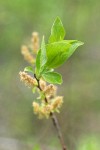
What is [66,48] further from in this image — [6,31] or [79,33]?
[79,33]

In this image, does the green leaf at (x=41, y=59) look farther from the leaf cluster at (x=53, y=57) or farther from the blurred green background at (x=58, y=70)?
the blurred green background at (x=58, y=70)

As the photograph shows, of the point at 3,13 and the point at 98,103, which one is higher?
the point at 3,13

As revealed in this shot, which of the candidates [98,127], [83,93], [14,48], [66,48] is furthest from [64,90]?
[66,48]

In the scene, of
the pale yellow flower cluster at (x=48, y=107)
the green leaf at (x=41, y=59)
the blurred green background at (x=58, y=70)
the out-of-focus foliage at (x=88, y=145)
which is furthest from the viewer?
the blurred green background at (x=58, y=70)

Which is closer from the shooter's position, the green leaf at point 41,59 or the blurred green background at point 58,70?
the green leaf at point 41,59

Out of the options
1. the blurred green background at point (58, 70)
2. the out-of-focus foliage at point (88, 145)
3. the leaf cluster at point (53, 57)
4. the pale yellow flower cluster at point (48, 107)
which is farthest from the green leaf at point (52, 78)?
the blurred green background at point (58, 70)

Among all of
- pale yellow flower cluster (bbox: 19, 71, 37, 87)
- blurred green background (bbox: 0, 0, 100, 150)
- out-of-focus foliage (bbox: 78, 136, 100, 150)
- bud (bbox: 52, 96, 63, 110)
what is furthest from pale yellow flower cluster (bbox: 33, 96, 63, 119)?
blurred green background (bbox: 0, 0, 100, 150)

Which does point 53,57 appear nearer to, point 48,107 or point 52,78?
point 52,78

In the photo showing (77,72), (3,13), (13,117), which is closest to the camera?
(3,13)
